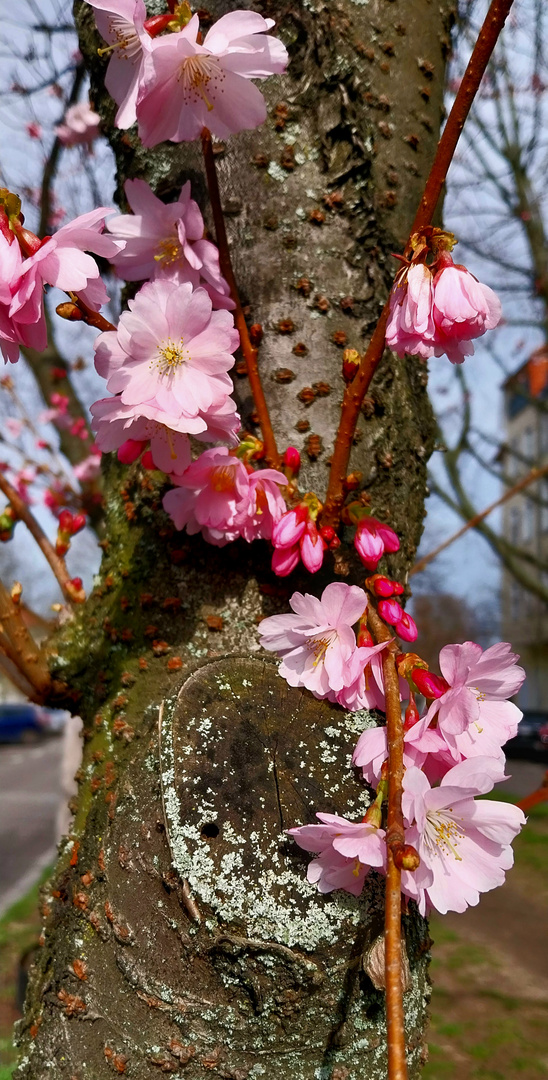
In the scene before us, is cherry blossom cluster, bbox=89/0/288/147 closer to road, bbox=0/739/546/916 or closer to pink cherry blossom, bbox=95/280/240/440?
pink cherry blossom, bbox=95/280/240/440

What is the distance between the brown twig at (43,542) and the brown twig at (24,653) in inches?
7.0

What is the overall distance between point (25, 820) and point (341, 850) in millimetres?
12129

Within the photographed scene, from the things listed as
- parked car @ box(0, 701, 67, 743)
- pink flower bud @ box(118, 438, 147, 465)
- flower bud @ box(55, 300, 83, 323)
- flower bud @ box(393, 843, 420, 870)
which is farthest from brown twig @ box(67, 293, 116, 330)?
parked car @ box(0, 701, 67, 743)

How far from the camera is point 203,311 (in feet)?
2.74

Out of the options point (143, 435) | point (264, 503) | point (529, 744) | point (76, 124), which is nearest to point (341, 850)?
point (264, 503)

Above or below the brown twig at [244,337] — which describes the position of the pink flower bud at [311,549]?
below

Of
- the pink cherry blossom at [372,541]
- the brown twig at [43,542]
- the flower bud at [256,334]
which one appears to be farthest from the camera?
the brown twig at [43,542]

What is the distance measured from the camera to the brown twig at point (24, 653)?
1.21 meters

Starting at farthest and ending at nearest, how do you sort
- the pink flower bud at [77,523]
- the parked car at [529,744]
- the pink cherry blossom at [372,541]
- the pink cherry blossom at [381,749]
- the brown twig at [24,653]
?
the parked car at [529,744] → the pink flower bud at [77,523] → the brown twig at [24,653] → the pink cherry blossom at [372,541] → the pink cherry blossom at [381,749]

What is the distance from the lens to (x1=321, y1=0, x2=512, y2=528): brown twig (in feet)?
2.28

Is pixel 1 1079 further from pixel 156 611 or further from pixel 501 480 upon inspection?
pixel 501 480

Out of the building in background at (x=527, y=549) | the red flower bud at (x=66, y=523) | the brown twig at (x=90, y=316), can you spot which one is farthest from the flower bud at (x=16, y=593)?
the building in background at (x=527, y=549)

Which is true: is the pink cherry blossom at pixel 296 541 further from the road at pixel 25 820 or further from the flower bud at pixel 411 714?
the road at pixel 25 820

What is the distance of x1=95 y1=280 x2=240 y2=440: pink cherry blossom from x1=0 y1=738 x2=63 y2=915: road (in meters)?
7.30
